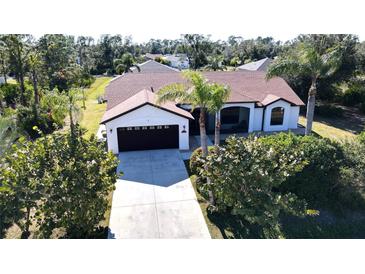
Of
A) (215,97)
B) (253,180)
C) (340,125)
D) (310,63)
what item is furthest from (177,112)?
(340,125)

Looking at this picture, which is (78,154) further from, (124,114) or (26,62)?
(26,62)

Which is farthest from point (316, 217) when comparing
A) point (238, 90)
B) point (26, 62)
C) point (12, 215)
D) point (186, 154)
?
point (26, 62)

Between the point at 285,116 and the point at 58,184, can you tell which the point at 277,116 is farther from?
the point at 58,184

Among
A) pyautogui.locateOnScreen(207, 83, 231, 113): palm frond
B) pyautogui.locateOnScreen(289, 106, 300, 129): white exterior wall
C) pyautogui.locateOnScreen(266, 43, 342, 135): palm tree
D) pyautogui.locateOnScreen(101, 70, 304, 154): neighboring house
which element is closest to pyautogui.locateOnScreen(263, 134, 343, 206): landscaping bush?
pyautogui.locateOnScreen(207, 83, 231, 113): palm frond

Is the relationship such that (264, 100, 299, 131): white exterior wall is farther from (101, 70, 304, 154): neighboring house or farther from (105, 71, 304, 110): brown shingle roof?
(105, 71, 304, 110): brown shingle roof

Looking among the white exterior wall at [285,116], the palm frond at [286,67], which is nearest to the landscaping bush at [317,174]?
the palm frond at [286,67]

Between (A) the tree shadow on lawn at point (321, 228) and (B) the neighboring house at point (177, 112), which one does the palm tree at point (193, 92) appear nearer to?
(A) the tree shadow on lawn at point (321, 228)
